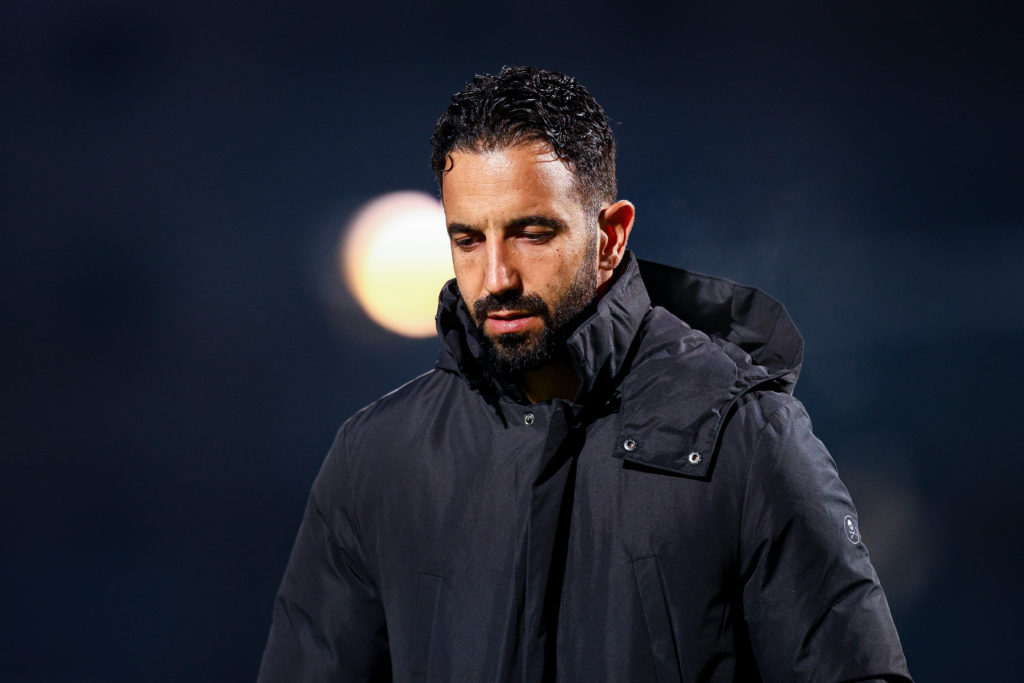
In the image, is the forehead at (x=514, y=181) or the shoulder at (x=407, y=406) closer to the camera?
the forehead at (x=514, y=181)

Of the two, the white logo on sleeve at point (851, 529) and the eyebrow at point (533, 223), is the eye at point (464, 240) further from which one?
the white logo on sleeve at point (851, 529)

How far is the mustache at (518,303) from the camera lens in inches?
43.4

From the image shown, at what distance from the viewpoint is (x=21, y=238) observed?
227 centimetres

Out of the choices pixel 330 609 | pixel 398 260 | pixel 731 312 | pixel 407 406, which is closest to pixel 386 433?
pixel 407 406

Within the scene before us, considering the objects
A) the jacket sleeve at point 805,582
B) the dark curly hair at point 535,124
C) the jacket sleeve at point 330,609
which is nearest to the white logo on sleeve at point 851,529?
the jacket sleeve at point 805,582

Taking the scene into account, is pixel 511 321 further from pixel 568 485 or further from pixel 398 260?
pixel 398 260

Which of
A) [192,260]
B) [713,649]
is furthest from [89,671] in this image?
[713,649]

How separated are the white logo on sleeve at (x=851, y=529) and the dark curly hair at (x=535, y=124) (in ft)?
1.36

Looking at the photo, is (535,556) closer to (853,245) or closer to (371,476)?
(371,476)

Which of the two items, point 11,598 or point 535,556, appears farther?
point 11,598

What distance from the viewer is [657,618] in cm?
103

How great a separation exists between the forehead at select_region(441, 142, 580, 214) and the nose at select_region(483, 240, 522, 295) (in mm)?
40

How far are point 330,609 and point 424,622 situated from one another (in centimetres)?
14

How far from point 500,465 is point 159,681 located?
4.75ft
